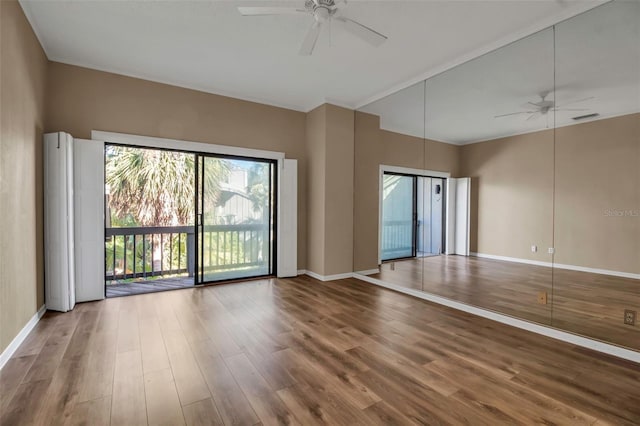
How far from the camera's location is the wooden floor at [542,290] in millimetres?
2412

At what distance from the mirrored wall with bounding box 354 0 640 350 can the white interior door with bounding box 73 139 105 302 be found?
400 centimetres

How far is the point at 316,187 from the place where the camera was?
16.6 ft

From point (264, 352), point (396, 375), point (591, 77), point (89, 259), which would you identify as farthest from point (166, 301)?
point (591, 77)

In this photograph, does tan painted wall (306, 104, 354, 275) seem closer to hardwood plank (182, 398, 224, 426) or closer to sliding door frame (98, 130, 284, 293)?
sliding door frame (98, 130, 284, 293)

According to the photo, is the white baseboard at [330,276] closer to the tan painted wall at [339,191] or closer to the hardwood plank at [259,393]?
the tan painted wall at [339,191]

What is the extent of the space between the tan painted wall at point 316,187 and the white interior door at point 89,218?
9.94 feet

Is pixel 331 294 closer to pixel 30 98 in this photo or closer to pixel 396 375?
pixel 396 375

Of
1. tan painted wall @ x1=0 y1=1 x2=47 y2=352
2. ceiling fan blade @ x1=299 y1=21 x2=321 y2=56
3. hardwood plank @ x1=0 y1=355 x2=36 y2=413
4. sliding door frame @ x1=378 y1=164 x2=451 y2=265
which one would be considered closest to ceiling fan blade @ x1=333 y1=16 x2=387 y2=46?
ceiling fan blade @ x1=299 y1=21 x2=321 y2=56

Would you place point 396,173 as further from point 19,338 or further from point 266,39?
point 19,338

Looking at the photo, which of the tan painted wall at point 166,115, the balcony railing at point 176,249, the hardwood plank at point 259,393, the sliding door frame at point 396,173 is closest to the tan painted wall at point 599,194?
the sliding door frame at point 396,173

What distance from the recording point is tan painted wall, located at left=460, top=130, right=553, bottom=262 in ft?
9.39

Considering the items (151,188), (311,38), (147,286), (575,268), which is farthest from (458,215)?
(151,188)

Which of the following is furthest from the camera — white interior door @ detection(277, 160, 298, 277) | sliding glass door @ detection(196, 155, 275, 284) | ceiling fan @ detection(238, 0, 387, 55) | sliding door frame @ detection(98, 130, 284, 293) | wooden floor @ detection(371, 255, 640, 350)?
white interior door @ detection(277, 160, 298, 277)

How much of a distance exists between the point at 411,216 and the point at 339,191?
1264mm
